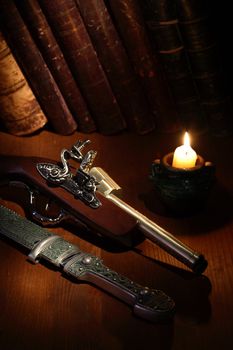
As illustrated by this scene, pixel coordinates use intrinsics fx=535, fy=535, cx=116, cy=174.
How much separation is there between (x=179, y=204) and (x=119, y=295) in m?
0.33

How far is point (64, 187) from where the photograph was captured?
136cm

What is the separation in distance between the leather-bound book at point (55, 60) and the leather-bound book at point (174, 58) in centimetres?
29

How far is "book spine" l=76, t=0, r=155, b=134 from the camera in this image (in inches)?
63.0

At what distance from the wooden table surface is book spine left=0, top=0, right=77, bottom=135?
1.06ft

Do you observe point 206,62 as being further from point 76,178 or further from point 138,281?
point 138,281

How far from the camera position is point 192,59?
1.62m

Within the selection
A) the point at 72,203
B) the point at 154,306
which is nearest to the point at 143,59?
the point at 72,203

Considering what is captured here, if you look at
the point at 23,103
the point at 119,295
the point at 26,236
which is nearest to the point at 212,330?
the point at 119,295

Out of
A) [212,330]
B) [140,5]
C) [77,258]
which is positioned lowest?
[212,330]

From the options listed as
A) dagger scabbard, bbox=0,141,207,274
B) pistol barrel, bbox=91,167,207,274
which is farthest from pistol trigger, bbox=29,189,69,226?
pistol barrel, bbox=91,167,207,274

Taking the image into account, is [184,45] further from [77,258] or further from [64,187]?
[77,258]

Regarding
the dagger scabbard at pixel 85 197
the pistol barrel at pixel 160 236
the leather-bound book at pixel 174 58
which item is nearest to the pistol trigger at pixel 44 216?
the dagger scabbard at pixel 85 197

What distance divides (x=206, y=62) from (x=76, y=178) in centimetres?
58

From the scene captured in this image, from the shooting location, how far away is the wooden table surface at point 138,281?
1082 mm
